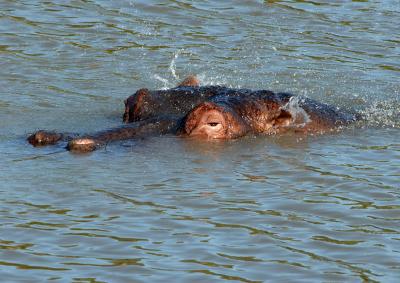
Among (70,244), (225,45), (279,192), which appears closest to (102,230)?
(70,244)

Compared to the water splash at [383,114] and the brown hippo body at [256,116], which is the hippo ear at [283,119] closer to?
the brown hippo body at [256,116]

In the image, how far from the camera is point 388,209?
25.6ft

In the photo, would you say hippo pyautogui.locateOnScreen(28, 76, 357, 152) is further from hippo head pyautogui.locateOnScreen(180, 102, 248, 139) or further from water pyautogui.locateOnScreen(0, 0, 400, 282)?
water pyautogui.locateOnScreen(0, 0, 400, 282)

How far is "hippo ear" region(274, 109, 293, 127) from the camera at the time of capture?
1000cm

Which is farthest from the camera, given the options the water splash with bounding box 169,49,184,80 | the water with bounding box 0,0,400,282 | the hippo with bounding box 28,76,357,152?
the water splash with bounding box 169,49,184,80

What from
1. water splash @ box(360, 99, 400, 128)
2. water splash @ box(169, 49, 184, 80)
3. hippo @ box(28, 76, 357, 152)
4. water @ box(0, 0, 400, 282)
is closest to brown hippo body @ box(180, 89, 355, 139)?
hippo @ box(28, 76, 357, 152)

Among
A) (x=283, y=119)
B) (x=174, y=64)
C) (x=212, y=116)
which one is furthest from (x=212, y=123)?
(x=174, y=64)

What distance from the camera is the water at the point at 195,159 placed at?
264 inches

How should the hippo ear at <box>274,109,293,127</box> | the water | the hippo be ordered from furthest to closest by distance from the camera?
the hippo ear at <box>274,109,293,127</box> → the hippo → the water

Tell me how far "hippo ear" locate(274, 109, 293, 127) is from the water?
0.59ft

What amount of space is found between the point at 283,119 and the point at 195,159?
1.37 m

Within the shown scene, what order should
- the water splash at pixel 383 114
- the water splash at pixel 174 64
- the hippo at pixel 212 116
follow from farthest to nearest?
the water splash at pixel 174 64, the water splash at pixel 383 114, the hippo at pixel 212 116

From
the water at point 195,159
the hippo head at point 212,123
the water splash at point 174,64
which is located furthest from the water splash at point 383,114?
the water splash at point 174,64

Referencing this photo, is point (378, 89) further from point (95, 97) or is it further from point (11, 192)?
point (11, 192)
